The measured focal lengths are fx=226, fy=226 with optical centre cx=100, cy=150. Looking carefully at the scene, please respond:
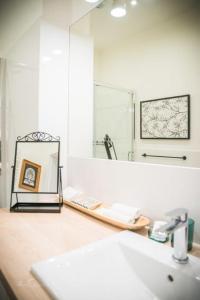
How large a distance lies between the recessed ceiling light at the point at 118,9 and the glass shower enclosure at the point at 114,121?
47 centimetres

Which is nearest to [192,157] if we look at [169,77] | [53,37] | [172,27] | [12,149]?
[169,77]

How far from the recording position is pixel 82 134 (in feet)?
5.60

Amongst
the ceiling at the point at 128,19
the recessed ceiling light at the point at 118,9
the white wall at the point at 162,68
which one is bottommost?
the white wall at the point at 162,68

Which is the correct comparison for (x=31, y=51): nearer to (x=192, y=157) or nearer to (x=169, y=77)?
(x=169, y=77)

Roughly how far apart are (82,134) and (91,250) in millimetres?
1010

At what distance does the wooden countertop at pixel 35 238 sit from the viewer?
0.65 metres

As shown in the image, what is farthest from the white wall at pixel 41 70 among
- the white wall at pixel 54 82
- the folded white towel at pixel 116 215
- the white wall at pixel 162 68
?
the folded white towel at pixel 116 215

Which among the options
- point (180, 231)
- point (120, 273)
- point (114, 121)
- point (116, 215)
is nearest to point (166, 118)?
point (114, 121)

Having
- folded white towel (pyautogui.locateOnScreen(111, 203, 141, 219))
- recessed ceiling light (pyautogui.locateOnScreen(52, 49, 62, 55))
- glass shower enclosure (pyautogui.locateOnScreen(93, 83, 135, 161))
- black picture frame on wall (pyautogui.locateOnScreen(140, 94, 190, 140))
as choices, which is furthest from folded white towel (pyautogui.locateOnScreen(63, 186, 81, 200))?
recessed ceiling light (pyautogui.locateOnScreen(52, 49, 62, 55))

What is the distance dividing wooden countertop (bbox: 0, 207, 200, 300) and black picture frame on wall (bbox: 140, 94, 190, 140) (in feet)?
1.83

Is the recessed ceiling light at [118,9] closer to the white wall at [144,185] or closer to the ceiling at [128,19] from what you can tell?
the ceiling at [128,19]

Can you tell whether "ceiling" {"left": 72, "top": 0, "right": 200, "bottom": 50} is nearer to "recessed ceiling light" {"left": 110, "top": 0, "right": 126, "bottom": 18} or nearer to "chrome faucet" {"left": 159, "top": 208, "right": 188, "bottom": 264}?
"recessed ceiling light" {"left": 110, "top": 0, "right": 126, "bottom": 18}

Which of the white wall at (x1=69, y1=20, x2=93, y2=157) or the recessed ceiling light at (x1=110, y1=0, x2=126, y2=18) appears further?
the white wall at (x1=69, y1=20, x2=93, y2=157)

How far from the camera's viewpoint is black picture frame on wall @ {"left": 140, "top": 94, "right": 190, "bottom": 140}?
120 centimetres
